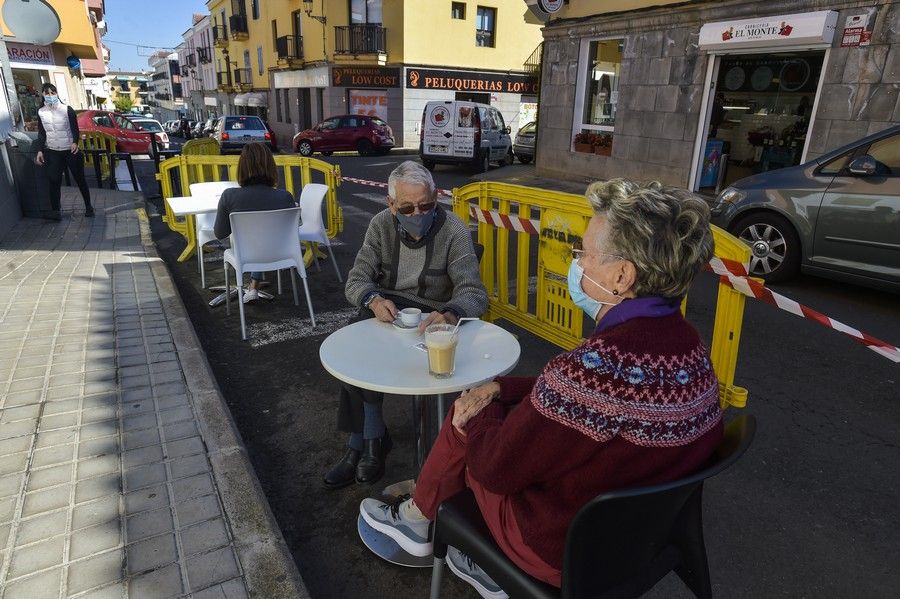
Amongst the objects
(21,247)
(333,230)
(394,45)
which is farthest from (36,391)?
(394,45)

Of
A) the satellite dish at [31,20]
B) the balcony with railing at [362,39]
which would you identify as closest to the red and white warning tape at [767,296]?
the satellite dish at [31,20]

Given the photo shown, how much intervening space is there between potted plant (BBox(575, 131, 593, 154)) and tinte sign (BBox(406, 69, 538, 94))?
14.7 meters

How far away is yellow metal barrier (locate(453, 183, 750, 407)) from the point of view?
3.10m

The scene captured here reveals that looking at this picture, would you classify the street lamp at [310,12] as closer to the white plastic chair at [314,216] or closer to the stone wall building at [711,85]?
the stone wall building at [711,85]

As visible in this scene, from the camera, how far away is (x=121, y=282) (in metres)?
5.57

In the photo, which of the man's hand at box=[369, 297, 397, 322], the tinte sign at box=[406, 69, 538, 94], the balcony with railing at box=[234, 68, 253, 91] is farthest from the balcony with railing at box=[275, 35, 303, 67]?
the man's hand at box=[369, 297, 397, 322]

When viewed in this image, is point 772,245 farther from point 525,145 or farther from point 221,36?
point 221,36

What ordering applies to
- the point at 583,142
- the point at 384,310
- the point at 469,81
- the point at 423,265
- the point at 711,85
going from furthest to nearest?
1. the point at 469,81
2. the point at 583,142
3. the point at 711,85
4. the point at 423,265
5. the point at 384,310

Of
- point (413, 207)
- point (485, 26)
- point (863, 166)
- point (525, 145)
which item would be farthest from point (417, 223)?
point (485, 26)

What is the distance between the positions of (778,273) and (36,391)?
6619 mm

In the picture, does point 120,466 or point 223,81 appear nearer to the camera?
point 120,466

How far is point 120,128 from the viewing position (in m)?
19.8

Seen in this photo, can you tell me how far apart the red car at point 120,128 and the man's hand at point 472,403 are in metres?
20.6

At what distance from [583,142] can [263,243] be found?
10.6 meters
